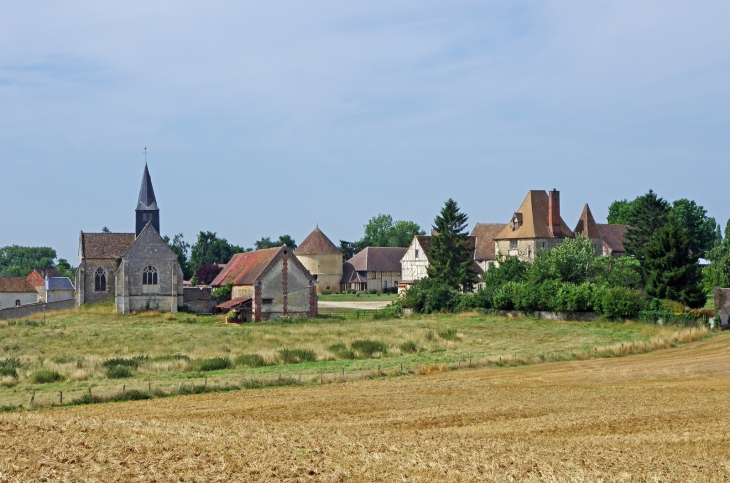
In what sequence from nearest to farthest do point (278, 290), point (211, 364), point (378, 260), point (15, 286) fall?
point (211, 364)
point (278, 290)
point (15, 286)
point (378, 260)

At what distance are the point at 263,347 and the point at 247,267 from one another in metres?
25.5

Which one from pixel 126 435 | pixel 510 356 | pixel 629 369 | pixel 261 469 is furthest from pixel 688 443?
pixel 510 356

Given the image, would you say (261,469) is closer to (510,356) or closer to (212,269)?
(510,356)

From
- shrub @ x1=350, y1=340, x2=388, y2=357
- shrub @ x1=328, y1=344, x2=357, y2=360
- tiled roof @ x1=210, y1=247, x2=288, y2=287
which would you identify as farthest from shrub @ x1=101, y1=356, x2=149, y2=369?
tiled roof @ x1=210, y1=247, x2=288, y2=287

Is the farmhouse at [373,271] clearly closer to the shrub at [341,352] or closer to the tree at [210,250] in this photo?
the tree at [210,250]

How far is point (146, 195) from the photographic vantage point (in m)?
73.8

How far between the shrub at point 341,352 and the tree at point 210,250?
8377 centimetres

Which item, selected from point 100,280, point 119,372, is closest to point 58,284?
point 100,280

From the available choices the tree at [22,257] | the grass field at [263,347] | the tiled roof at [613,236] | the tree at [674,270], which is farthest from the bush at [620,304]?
the tree at [22,257]

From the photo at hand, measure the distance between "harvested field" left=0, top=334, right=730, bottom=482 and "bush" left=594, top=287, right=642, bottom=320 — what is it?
65.5 ft

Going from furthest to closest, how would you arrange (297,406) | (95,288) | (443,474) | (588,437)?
(95,288)
(297,406)
(588,437)
(443,474)

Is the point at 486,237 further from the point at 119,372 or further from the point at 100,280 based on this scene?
the point at 119,372

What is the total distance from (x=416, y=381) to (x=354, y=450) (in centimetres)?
1389

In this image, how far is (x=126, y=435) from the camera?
17.5m
